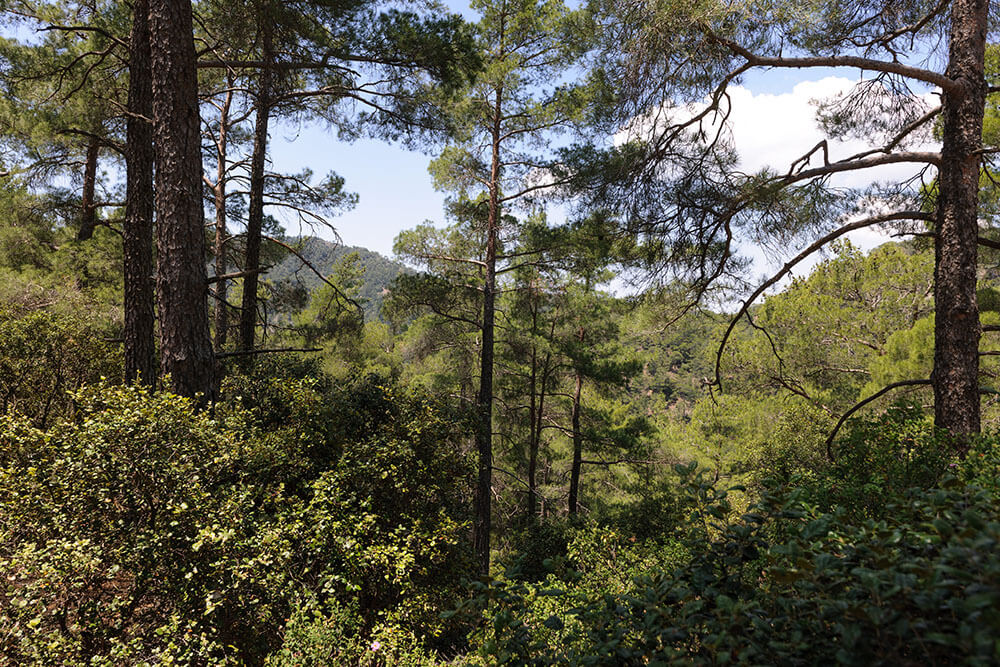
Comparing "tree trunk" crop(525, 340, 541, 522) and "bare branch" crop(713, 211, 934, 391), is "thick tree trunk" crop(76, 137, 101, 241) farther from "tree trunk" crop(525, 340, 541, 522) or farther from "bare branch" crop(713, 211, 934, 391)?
"bare branch" crop(713, 211, 934, 391)

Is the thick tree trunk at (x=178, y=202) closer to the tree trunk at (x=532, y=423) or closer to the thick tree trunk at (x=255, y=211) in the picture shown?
the thick tree trunk at (x=255, y=211)

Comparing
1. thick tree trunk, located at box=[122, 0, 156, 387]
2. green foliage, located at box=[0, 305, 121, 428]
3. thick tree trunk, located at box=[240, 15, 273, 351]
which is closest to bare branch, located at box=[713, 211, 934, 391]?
thick tree trunk, located at box=[122, 0, 156, 387]

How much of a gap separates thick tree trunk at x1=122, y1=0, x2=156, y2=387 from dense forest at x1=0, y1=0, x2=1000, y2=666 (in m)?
0.03

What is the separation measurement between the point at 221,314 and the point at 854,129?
10.5m

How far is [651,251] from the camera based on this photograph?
5645 millimetres

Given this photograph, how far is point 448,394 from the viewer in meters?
6.73

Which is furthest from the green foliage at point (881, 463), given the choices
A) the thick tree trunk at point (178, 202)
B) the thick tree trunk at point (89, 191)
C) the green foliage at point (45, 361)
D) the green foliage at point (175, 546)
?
the thick tree trunk at point (89, 191)

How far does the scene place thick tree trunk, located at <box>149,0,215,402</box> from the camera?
15.0 ft

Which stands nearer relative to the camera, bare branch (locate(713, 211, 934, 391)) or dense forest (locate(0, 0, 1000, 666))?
dense forest (locate(0, 0, 1000, 666))

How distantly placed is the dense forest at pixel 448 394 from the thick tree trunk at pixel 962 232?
0.06 feet

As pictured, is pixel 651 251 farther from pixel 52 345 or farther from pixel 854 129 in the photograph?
pixel 52 345

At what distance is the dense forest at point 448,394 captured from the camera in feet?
6.07

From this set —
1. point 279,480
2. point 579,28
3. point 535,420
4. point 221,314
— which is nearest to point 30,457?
point 279,480

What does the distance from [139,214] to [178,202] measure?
102 cm
